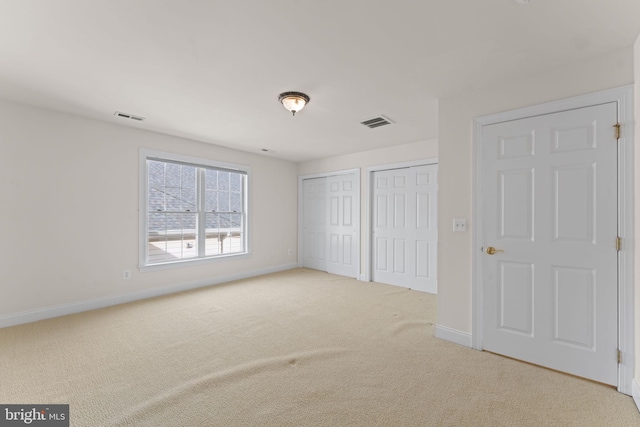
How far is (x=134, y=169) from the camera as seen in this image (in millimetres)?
4074

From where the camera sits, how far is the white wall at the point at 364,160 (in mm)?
4629

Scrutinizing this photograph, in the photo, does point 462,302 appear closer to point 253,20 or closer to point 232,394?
point 232,394

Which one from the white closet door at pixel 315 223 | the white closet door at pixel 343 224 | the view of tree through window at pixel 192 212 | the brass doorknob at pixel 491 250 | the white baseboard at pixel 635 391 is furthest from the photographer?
the white closet door at pixel 315 223

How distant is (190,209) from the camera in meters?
4.74

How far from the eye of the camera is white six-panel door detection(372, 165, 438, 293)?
4.61 metres

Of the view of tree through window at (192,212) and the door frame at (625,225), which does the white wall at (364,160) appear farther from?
the door frame at (625,225)

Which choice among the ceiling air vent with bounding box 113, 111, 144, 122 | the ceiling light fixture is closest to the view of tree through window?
the ceiling air vent with bounding box 113, 111, 144, 122

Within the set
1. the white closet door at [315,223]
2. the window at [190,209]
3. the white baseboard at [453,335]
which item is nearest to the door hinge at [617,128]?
the white baseboard at [453,335]

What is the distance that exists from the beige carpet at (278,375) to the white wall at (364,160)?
2342mm

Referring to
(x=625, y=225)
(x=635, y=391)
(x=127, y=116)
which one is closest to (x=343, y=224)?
(x=127, y=116)

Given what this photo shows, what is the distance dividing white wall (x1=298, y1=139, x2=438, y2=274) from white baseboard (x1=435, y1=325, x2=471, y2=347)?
259 centimetres

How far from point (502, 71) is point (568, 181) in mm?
1076

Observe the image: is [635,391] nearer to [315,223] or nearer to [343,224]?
[343,224]

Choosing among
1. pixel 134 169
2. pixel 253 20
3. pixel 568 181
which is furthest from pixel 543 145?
pixel 134 169
